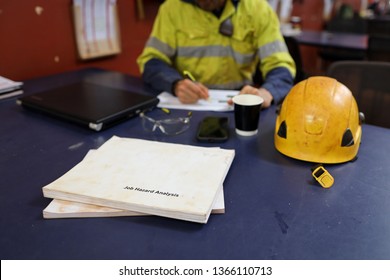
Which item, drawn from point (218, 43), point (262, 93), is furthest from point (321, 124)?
point (218, 43)

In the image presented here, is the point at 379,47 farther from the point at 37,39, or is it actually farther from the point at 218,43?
the point at 37,39

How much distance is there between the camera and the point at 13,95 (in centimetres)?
119

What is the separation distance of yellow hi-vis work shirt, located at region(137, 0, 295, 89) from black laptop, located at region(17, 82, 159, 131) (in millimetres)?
325

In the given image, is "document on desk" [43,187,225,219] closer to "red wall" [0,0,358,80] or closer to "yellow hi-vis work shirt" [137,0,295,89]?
"yellow hi-vis work shirt" [137,0,295,89]

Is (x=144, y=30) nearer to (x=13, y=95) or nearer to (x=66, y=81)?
(x=66, y=81)

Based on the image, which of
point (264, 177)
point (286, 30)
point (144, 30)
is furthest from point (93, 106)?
point (286, 30)

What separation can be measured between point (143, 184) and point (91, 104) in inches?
19.2

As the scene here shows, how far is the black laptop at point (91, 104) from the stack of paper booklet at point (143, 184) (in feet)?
0.60

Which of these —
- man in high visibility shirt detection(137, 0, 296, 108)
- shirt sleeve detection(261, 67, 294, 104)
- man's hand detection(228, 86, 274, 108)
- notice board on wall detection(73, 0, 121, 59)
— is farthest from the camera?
notice board on wall detection(73, 0, 121, 59)

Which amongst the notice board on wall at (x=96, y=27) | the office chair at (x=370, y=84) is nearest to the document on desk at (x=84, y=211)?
the office chair at (x=370, y=84)

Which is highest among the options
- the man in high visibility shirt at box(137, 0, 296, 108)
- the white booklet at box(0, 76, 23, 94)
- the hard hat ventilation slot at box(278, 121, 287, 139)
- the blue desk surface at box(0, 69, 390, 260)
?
the man in high visibility shirt at box(137, 0, 296, 108)

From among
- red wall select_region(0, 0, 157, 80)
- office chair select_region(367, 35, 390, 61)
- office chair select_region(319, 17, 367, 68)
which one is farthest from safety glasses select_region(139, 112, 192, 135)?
office chair select_region(319, 17, 367, 68)

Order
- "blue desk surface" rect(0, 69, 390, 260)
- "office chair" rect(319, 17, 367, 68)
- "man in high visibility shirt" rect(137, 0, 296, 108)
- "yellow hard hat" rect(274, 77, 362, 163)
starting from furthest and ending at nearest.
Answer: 1. "office chair" rect(319, 17, 367, 68)
2. "man in high visibility shirt" rect(137, 0, 296, 108)
3. "yellow hard hat" rect(274, 77, 362, 163)
4. "blue desk surface" rect(0, 69, 390, 260)

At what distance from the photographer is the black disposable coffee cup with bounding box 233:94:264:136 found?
2.81 feet
